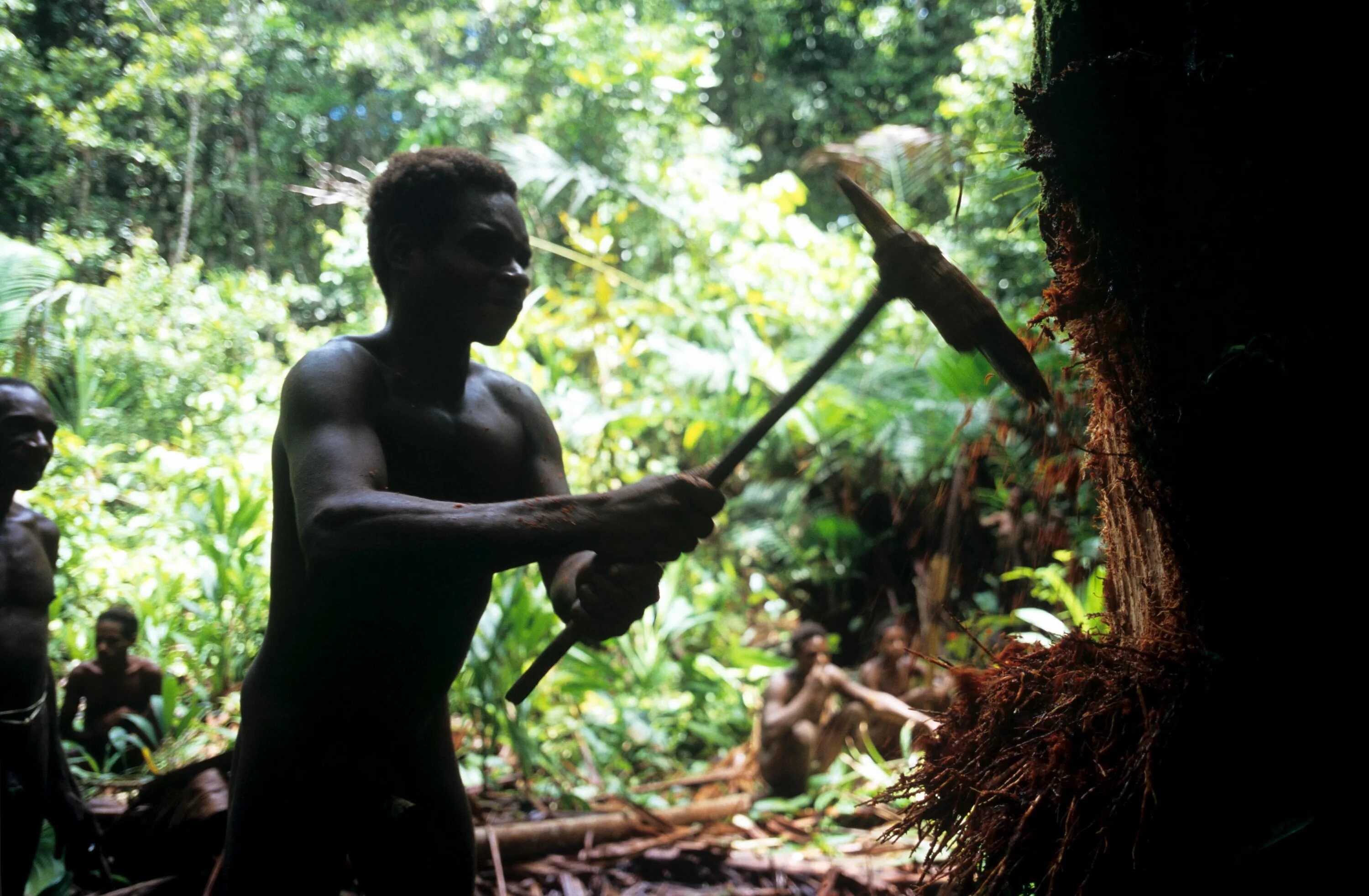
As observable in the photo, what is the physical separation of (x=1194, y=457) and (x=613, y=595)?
101cm

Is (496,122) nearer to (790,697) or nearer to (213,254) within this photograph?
(213,254)

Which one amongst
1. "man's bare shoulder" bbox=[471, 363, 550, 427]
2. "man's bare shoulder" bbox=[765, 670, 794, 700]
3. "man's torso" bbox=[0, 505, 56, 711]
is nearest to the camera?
"man's bare shoulder" bbox=[471, 363, 550, 427]

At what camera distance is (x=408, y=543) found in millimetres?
1348

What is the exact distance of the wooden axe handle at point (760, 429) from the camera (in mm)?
1643

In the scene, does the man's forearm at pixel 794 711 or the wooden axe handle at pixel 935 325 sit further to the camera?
the man's forearm at pixel 794 711

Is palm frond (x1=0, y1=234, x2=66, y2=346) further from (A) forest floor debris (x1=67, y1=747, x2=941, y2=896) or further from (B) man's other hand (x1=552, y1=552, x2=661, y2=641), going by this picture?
(B) man's other hand (x1=552, y1=552, x2=661, y2=641)

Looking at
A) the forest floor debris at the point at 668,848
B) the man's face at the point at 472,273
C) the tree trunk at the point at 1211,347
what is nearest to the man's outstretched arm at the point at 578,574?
the man's face at the point at 472,273

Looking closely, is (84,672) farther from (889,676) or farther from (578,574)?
(889,676)

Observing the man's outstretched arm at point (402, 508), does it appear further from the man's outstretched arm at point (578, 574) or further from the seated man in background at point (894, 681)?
the seated man in background at point (894, 681)

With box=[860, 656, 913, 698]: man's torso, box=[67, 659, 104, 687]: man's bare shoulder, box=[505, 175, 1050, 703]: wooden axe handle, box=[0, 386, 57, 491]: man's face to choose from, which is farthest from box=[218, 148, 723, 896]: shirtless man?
box=[860, 656, 913, 698]: man's torso

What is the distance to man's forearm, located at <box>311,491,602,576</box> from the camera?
1352 mm

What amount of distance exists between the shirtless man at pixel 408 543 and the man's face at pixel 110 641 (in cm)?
257

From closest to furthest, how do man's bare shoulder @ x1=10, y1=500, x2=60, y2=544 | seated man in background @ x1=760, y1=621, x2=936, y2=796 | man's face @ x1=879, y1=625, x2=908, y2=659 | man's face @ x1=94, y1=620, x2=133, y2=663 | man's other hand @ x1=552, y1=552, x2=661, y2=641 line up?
man's other hand @ x1=552, y1=552, x2=661, y2=641 → man's bare shoulder @ x1=10, y1=500, x2=60, y2=544 → man's face @ x1=94, y1=620, x2=133, y2=663 → seated man in background @ x1=760, y1=621, x2=936, y2=796 → man's face @ x1=879, y1=625, x2=908, y2=659

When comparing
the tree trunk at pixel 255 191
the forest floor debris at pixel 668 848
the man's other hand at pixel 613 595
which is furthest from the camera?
the tree trunk at pixel 255 191
